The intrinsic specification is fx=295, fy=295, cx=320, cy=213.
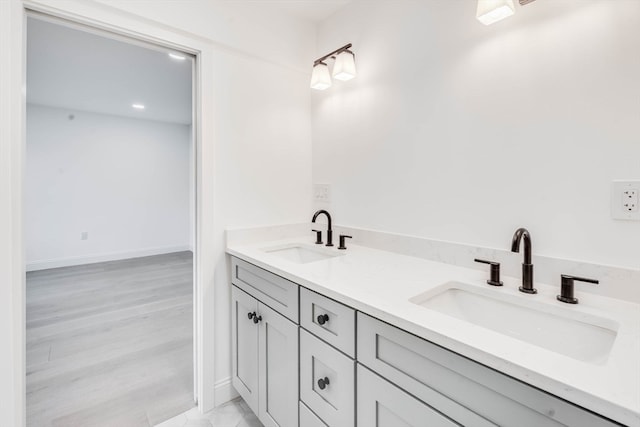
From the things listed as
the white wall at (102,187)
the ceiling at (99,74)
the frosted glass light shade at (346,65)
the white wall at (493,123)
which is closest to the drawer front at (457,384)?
the white wall at (493,123)

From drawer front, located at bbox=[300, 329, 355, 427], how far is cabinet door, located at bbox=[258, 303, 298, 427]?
6 cm

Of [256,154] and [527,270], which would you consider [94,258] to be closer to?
[256,154]

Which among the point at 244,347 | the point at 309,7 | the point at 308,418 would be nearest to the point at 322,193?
the point at 244,347

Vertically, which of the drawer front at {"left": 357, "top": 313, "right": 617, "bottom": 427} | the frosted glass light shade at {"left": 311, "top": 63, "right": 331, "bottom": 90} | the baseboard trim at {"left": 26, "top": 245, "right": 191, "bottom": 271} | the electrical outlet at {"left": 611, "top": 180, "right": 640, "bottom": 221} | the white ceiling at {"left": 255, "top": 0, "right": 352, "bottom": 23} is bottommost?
the baseboard trim at {"left": 26, "top": 245, "right": 191, "bottom": 271}

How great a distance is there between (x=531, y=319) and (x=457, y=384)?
0.41m

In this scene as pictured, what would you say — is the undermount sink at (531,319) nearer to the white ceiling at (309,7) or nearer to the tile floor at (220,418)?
the tile floor at (220,418)

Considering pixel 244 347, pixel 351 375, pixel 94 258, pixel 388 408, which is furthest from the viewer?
pixel 94 258

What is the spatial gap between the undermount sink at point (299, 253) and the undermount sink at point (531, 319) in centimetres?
73

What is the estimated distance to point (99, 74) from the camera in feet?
9.92

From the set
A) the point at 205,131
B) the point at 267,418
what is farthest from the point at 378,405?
the point at 205,131

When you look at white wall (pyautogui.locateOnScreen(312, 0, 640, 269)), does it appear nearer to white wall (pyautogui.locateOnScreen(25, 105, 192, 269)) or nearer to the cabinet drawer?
the cabinet drawer

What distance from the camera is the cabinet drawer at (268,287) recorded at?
1.18m

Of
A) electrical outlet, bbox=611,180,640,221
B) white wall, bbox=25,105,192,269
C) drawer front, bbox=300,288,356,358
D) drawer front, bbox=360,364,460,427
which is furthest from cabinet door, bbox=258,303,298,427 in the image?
white wall, bbox=25,105,192,269

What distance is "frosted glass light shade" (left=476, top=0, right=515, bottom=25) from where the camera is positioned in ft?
3.22
